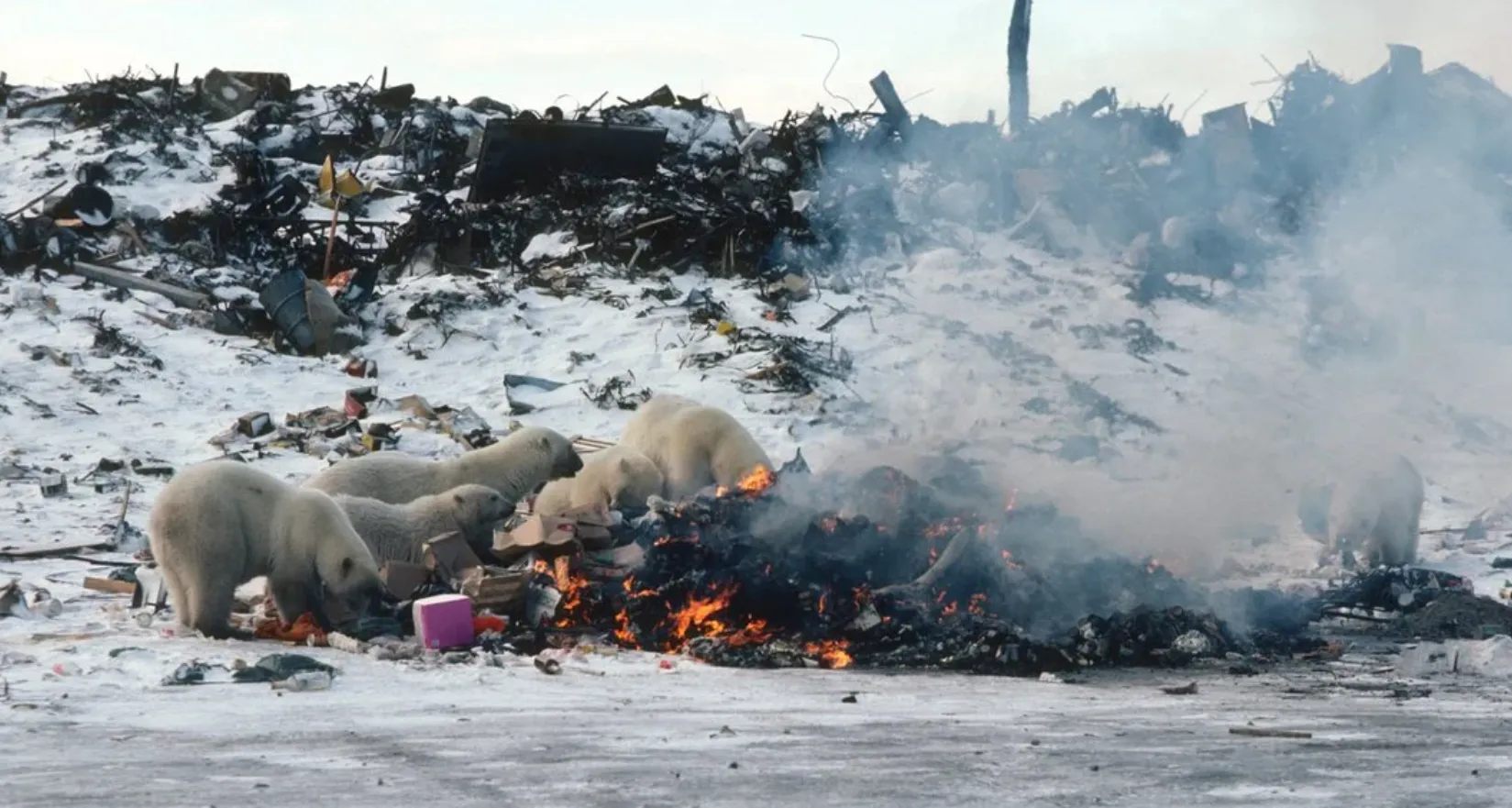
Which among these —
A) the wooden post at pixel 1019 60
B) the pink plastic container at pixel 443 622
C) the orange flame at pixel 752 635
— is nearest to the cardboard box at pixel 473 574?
the pink plastic container at pixel 443 622

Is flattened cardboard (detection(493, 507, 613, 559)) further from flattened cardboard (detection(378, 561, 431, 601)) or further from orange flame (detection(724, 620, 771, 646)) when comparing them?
orange flame (detection(724, 620, 771, 646))

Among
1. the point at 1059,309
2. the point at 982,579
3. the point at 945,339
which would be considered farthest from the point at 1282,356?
the point at 982,579

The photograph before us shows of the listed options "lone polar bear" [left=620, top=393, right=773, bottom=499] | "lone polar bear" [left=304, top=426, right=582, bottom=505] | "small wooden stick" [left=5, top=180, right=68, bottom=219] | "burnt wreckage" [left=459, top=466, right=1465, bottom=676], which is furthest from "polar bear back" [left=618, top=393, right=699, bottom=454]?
"small wooden stick" [left=5, top=180, right=68, bottom=219]

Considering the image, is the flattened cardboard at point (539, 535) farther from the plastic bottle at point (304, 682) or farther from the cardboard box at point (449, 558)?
the plastic bottle at point (304, 682)

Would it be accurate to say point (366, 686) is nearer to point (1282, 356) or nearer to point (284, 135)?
point (1282, 356)

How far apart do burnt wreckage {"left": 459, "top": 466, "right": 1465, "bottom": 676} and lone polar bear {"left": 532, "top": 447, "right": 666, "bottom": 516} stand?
1.49 m

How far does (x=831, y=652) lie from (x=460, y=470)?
4.01 m

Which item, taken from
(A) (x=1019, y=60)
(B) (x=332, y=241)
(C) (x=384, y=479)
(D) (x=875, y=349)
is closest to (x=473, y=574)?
(C) (x=384, y=479)

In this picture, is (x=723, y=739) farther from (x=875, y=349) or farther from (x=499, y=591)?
(x=875, y=349)

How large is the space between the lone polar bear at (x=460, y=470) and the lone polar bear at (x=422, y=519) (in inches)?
11.2

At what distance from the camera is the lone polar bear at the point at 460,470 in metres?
11.8

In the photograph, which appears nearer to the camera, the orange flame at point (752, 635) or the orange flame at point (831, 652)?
the orange flame at point (831, 652)

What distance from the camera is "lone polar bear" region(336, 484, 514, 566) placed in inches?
428

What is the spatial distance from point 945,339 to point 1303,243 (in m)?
6.27
